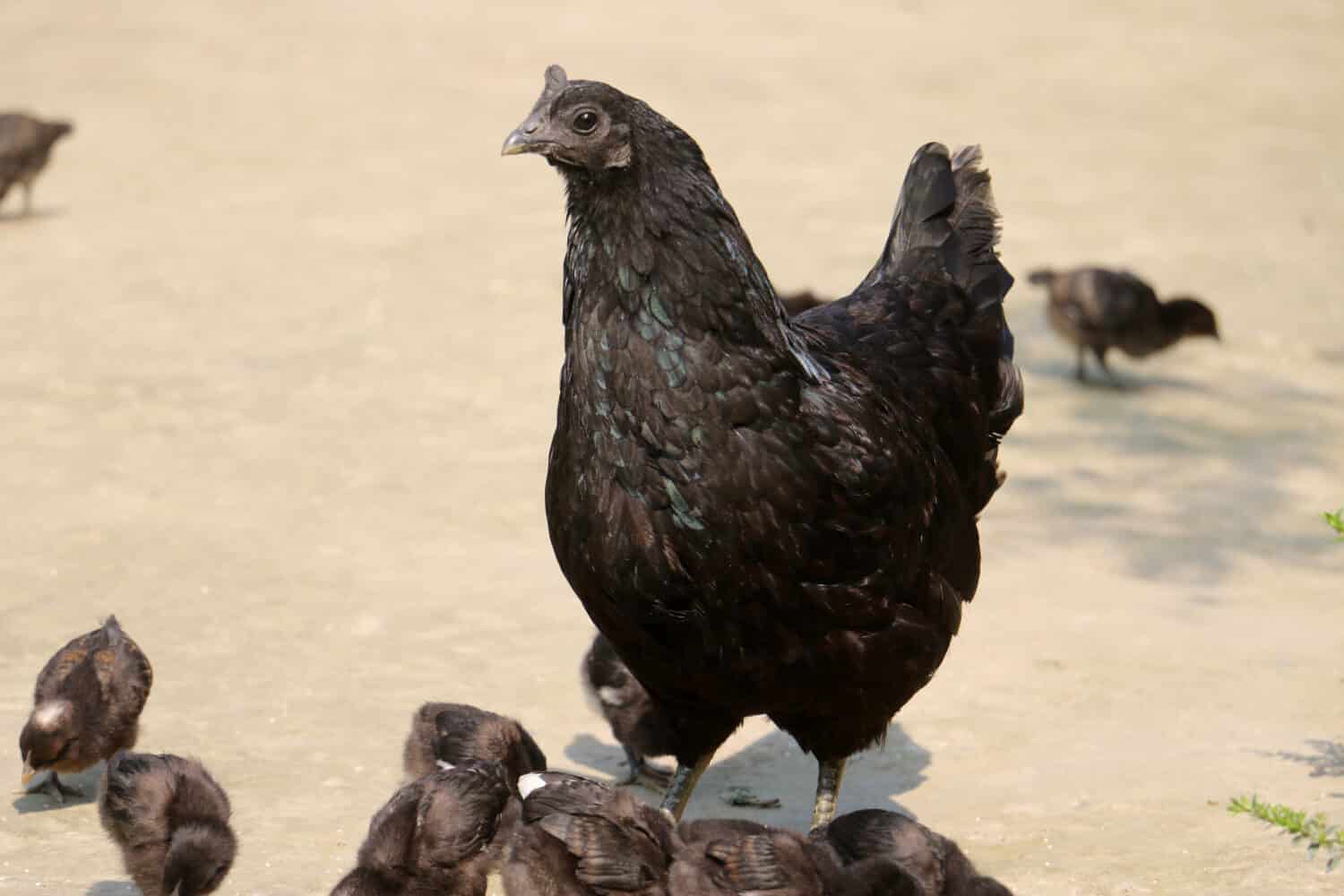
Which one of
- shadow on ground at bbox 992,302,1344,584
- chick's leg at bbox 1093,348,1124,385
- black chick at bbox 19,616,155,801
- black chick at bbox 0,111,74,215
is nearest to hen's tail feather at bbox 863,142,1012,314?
shadow on ground at bbox 992,302,1344,584

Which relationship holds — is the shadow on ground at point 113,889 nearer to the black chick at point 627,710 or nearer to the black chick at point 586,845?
the black chick at point 586,845

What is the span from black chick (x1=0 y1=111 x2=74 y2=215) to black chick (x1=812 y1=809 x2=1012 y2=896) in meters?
10.5

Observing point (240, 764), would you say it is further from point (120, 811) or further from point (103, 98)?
point (103, 98)

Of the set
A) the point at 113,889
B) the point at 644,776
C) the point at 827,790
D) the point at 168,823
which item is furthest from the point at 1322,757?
the point at 113,889

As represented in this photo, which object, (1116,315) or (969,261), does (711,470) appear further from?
(1116,315)

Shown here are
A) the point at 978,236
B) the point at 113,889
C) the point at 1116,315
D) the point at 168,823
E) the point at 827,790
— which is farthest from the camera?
the point at 1116,315

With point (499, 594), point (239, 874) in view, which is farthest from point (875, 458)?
point (499, 594)

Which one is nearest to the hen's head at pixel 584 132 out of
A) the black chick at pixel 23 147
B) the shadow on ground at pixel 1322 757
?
the shadow on ground at pixel 1322 757

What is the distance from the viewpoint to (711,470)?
479 cm

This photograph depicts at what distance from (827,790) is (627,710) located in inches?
38.6

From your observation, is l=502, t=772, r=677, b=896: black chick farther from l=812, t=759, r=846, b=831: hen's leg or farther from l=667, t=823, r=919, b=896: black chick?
l=812, t=759, r=846, b=831: hen's leg

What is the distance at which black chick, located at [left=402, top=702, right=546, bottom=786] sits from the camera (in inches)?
227

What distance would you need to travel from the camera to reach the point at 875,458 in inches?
203

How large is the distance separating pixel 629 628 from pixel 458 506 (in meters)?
4.32
